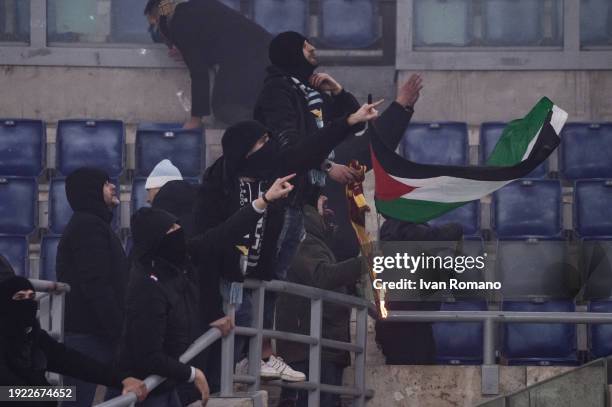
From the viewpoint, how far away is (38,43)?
625 inches

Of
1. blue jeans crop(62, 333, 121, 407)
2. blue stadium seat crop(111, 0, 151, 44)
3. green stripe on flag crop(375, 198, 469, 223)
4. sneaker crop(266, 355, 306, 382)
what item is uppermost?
blue stadium seat crop(111, 0, 151, 44)

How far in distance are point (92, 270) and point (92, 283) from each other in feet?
0.26

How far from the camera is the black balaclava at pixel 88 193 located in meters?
10.0

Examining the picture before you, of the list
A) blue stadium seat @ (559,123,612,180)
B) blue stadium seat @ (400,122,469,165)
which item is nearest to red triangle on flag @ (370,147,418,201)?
blue stadium seat @ (400,122,469,165)

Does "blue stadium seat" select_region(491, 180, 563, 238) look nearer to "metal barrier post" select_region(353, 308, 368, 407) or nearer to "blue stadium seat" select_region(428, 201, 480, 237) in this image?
"blue stadium seat" select_region(428, 201, 480, 237)

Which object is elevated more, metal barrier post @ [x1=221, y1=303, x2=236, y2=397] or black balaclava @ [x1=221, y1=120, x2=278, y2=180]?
black balaclava @ [x1=221, y1=120, x2=278, y2=180]

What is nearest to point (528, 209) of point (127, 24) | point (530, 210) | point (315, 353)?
point (530, 210)

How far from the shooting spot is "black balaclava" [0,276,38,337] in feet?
25.1

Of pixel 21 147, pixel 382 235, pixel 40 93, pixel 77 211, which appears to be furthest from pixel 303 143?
pixel 40 93

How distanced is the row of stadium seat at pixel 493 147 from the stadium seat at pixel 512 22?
1431 millimetres

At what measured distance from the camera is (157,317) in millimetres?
8320

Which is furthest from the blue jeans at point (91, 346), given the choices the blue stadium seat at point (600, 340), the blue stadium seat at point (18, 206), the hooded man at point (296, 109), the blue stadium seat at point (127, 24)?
the blue stadium seat at point (127, 24)

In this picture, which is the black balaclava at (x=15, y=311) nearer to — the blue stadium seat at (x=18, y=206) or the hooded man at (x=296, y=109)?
the hooded man at (x=296, y=109)

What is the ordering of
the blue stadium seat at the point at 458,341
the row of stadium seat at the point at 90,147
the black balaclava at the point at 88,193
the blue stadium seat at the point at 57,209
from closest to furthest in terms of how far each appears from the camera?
the black balaclava at the point at 88,193 < the blue stadium seat at the point at 458,341 < the blue stadium seat at the point at 57,209 < the row of stadium seat at the point at 90,147
